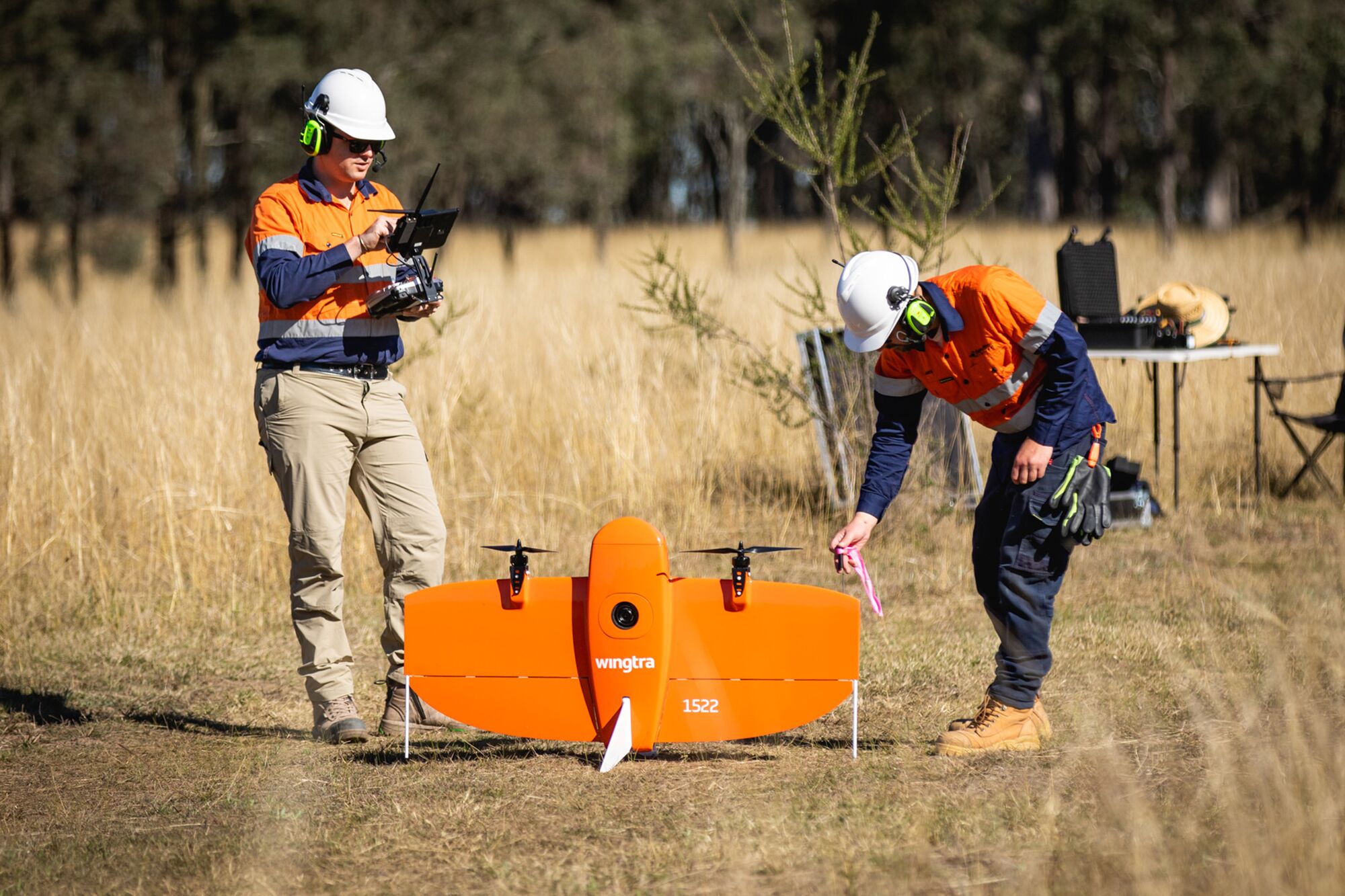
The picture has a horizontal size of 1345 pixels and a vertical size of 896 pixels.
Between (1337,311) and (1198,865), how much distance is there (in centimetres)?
1015

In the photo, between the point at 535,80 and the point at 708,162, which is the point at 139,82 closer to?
the point at 535,80

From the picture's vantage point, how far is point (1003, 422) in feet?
14.1

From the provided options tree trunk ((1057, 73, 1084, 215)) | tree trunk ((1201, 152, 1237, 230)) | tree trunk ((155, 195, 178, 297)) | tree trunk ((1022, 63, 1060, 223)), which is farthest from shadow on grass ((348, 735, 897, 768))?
tree trunk ((1057, 73, 1084, 215))

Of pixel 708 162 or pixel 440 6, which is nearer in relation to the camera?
pixel 440 6

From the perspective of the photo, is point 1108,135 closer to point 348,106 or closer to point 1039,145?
point 1039,145

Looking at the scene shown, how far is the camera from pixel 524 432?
8812 millimetres

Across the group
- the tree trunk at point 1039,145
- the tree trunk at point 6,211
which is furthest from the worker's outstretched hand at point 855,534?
the tree trunk at point 1039,145

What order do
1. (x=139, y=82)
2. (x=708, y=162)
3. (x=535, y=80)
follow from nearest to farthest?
(x=139, y=82) → (x=535, y=80) → (x=708, y=162)

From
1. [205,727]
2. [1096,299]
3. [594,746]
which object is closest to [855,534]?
[594,746]

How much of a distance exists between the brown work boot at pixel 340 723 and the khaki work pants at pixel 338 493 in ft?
0.11

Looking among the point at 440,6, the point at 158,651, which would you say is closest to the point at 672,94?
the point at 440,6

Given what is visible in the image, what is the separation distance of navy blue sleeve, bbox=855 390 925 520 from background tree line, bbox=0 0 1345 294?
12234 mm

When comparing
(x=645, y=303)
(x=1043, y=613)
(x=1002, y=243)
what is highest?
(x=1002, y=243)

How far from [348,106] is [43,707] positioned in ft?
9.08
